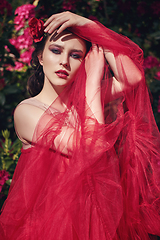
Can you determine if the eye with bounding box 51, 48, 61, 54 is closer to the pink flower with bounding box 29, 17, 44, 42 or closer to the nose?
the nose

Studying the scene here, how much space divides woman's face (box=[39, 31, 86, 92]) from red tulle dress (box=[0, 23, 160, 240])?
76 millimetres

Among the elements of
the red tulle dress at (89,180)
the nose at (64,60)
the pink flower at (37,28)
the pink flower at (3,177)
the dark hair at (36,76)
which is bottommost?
the pink flower at (3,177)

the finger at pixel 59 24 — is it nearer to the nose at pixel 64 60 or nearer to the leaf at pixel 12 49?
the nose at pixel 64 60

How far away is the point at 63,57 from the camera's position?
122 centimetres

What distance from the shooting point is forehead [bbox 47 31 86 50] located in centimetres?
122

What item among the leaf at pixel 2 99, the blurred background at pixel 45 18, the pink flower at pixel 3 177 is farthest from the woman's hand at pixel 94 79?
the leaf at pixel 2 99

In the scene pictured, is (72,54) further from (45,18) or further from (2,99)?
(2,99)

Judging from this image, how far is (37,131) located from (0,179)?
31.5 inches

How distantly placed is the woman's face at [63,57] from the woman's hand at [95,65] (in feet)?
0.14

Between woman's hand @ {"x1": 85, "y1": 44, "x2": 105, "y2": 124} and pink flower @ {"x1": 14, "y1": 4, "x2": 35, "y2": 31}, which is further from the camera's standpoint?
pink flower @ {"x1": 14, "y1": 4, "x2": 35, "y2": 31}

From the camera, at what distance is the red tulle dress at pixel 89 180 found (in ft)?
3.28

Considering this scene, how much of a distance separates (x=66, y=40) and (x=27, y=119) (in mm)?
444

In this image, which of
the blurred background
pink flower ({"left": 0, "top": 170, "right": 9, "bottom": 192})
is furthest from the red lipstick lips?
the blurred background

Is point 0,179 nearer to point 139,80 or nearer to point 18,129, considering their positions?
point 18,129
